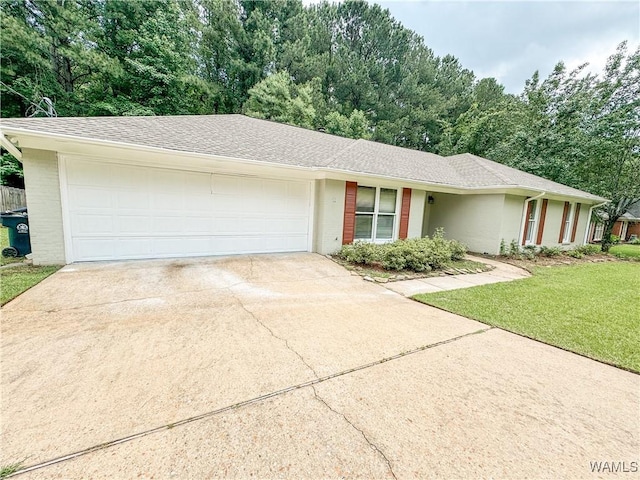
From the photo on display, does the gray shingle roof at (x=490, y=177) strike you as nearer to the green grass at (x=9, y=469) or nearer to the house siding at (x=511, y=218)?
the house siding at (x=511, y=218)

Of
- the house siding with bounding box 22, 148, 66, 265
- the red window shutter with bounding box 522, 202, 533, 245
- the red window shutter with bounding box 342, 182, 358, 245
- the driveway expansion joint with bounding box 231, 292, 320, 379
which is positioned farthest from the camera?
the red window shutter with bounding box 522, 202, 533, 245

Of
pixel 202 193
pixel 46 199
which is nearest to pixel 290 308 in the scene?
pixel 202 193

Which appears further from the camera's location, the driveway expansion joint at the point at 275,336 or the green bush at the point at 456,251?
the green bush at the point at 456,251

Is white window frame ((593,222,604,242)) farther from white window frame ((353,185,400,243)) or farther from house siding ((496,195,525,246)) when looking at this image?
white window frame ((353,185,400,243))

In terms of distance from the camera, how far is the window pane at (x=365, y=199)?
8180 mm

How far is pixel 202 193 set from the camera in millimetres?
6586

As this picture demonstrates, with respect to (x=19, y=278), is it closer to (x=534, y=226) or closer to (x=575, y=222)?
(x=534, y=226)

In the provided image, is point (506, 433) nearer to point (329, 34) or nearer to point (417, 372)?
point (417, 372)

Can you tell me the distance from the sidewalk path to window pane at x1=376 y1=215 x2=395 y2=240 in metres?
2.69

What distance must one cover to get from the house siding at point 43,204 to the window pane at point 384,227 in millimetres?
7981

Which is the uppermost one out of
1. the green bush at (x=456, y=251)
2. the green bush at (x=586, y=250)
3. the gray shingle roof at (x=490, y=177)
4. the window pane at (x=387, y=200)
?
the gray shingle roof at (x=490, y=177)

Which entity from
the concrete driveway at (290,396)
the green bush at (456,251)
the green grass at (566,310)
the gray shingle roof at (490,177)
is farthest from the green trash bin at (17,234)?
the gray shingle roof at (490,177)

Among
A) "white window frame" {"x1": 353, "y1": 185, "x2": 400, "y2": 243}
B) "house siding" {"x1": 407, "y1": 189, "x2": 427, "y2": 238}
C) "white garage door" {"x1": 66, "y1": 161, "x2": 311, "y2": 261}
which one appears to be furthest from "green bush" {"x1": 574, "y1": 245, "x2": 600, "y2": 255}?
"white garage door" {"x1": 66, "y1": 161, "x2": 311, "y2": 261}

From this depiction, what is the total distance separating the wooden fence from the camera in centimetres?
1080
